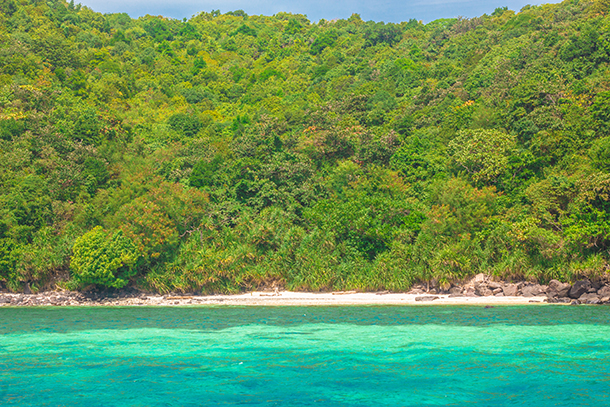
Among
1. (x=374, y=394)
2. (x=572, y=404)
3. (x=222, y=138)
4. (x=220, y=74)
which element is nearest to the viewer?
(x=572, y=404)

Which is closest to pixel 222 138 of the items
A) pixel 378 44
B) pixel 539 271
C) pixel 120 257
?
pixel 120 257

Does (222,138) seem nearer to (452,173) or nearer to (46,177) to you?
(46,177)

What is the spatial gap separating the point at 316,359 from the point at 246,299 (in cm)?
1657

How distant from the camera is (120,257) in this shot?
2989 centimetres

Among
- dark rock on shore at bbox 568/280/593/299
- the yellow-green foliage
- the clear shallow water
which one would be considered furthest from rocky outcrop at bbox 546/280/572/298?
the yellow-green foliage

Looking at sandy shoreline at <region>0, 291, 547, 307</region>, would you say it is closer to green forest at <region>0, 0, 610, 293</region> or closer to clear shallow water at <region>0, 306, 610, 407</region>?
green forest at <region>0, 0, 610, 293</region>

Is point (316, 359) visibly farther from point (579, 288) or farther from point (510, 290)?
point (579, 288)

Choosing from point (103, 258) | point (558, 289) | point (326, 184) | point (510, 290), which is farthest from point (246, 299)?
point (558, 289)

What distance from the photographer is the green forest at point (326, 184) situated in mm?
29295

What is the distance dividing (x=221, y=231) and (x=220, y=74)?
53662mm

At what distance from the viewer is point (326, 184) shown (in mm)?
38156

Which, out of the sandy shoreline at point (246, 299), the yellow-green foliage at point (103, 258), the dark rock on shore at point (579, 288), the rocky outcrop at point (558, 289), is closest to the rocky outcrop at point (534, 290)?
the rocky outcrop at point (558, 289)

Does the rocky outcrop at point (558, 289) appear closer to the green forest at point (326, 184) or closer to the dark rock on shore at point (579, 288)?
the dark rock on shore at point (579, 288)

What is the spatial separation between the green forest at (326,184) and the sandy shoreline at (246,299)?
0.90m
